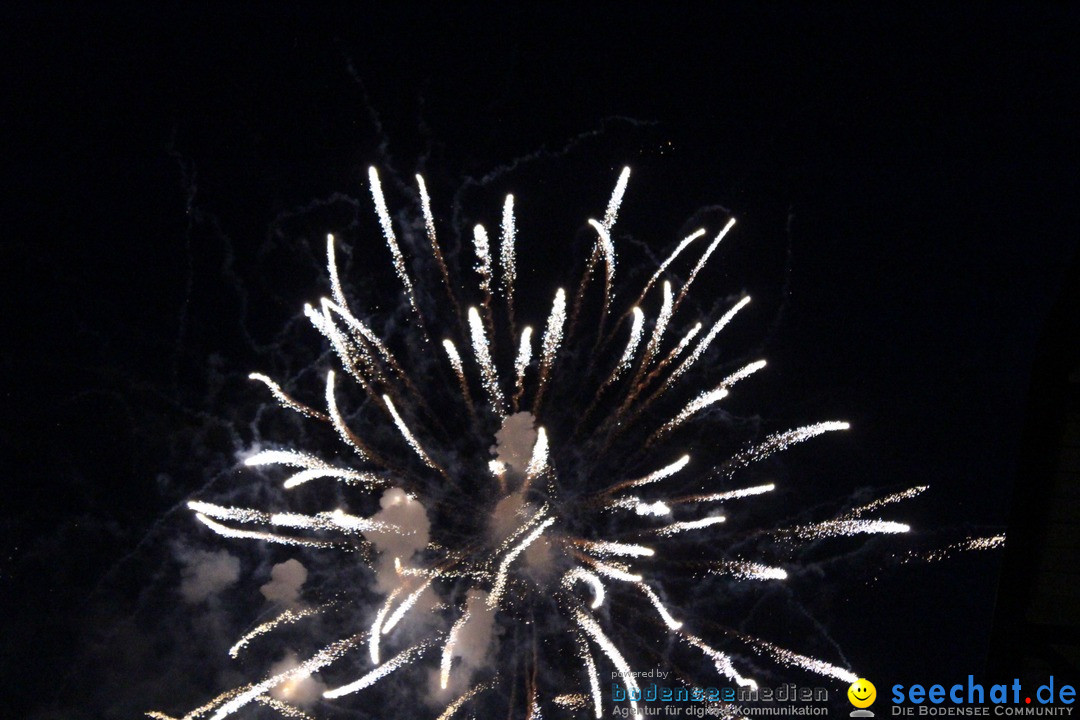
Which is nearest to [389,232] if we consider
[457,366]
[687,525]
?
[457,366]

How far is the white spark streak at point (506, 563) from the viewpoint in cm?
1552

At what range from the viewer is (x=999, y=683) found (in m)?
7.76

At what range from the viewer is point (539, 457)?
14789mm

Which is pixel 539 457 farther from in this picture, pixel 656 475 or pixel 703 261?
pixel 703 261

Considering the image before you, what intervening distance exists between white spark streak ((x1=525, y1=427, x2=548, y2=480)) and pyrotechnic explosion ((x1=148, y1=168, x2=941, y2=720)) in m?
0.05

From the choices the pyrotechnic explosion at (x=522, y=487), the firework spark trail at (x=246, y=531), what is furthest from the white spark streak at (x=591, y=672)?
the firework spark trail at (x=246, y=531)

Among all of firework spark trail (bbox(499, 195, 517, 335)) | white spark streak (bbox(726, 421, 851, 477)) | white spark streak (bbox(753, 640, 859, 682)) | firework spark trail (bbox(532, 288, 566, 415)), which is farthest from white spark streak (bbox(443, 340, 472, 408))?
white spark streak (bbox(753, 640, 859, 682))

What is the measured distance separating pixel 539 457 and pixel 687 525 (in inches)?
135

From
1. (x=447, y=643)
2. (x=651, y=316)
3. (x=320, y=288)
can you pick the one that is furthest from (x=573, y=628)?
(x=320, y=288)

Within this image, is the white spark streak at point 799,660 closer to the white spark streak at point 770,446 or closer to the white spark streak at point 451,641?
the white spark streak at point 770,446

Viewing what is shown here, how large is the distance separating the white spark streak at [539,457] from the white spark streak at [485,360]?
98 cm

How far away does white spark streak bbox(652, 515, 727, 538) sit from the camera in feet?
52.3

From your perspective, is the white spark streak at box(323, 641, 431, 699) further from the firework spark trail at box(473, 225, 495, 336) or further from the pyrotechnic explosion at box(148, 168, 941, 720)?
the firework spark trail at box(473, 225, 495, 336)

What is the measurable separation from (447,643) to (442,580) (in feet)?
3.96
